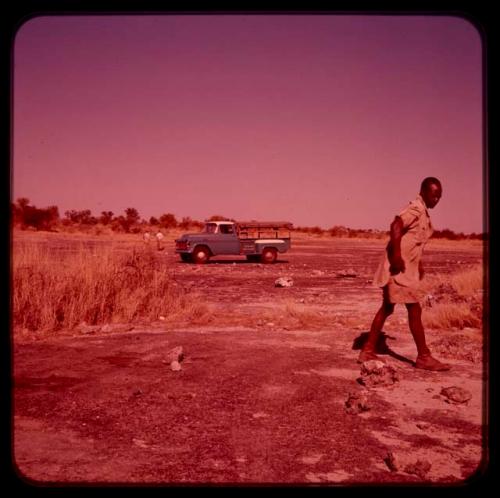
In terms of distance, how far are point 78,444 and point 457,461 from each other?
2.46 m

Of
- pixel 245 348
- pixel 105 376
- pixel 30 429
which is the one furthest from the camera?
pixel 245 348

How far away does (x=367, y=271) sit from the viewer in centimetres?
1855

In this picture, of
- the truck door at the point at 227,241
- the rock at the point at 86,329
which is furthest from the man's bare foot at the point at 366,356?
the truck door at the point at 227,241

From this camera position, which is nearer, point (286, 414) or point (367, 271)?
point (286, 414)

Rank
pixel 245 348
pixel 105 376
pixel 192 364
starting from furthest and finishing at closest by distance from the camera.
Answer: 1. pixel 245 348
2. pixel 192 364
3. pixel 105 376

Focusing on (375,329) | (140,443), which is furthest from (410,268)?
(140,443)

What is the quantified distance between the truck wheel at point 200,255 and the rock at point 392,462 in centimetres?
1761

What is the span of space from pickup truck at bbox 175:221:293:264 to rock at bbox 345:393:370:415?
653 inches

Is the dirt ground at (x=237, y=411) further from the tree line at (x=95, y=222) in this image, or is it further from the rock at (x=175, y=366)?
→ the tree line at (x=95, y=222)

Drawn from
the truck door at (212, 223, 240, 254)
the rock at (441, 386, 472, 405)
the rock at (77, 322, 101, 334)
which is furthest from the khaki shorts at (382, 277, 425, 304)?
the truck door at (212, 223, 240, 254)

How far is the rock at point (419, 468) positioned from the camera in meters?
3.06

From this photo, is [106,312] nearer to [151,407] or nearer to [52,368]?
[52,368]

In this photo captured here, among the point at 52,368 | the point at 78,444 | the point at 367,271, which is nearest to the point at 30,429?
the point at 78,444

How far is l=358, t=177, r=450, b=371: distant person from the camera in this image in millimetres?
5262
